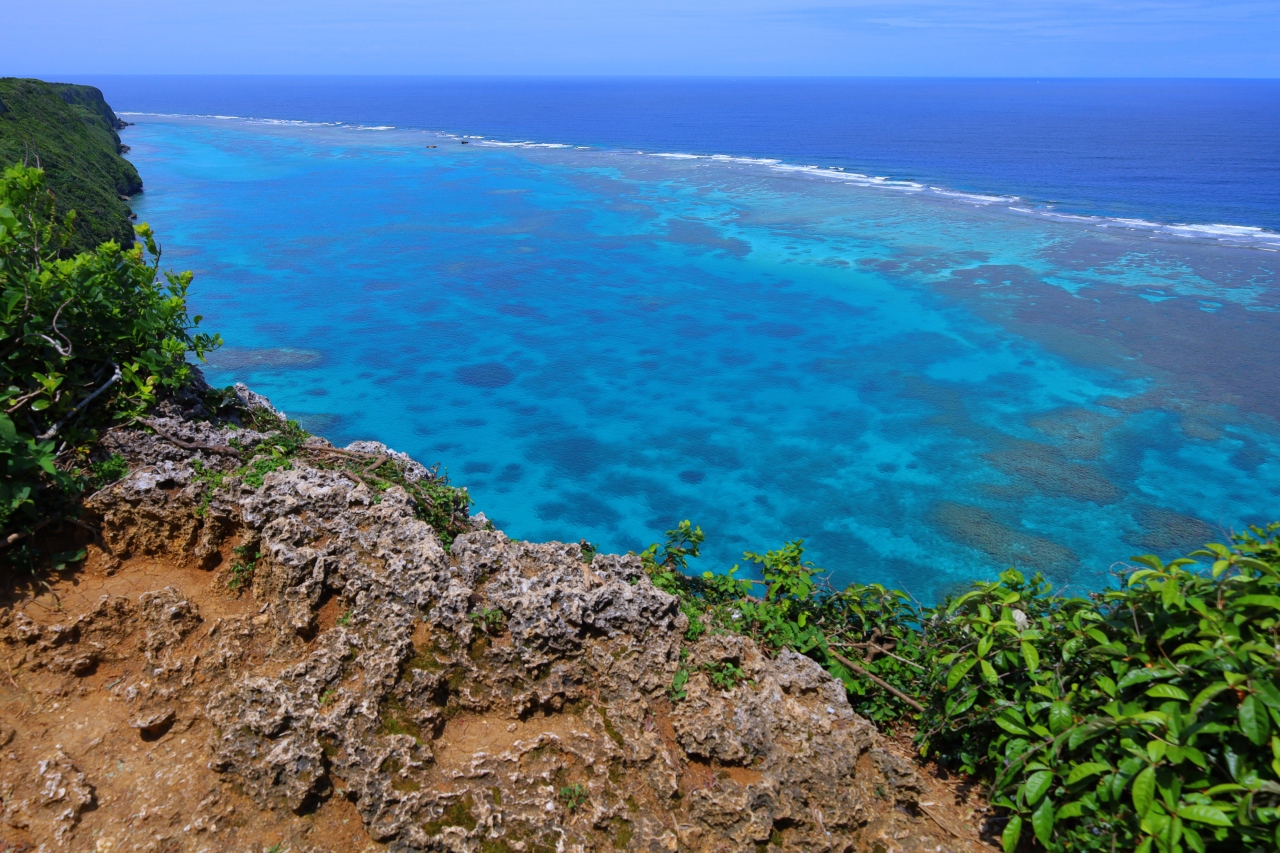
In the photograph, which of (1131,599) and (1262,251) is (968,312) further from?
(1131,599)

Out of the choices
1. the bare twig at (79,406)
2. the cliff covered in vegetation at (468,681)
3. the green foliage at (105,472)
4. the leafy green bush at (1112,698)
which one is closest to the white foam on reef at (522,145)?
the cliff covered in vegetation at (468,681)

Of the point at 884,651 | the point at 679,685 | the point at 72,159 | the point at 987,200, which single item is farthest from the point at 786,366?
the point at 72,159

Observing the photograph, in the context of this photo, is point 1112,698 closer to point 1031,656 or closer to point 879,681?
point 1031,656

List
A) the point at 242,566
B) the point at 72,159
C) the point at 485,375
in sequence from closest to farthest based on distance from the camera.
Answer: the point at 242,566, the point at 485,375, the point at 72,159

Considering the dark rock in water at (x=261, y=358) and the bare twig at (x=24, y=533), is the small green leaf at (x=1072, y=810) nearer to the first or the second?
the bare twig at (x=24, y=533)

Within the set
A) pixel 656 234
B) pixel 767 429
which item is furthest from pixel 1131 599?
pixel 656 234

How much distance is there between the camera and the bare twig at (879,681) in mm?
6230

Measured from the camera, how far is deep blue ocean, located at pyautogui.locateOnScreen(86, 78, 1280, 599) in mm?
20562

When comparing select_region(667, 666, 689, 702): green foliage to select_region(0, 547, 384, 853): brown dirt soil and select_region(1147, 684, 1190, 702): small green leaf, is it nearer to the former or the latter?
select_region(0, 547, 384, 853): brown dirt soil

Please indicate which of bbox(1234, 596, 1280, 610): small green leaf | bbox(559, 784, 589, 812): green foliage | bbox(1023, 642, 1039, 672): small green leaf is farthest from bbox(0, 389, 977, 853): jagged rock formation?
bbox(1234, 596, 1280, 610): small green leaf

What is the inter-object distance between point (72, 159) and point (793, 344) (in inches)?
1654

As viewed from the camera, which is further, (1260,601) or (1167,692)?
(1167,692)

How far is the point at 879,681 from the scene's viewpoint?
21.4 feet

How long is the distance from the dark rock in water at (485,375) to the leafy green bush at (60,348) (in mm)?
20326
